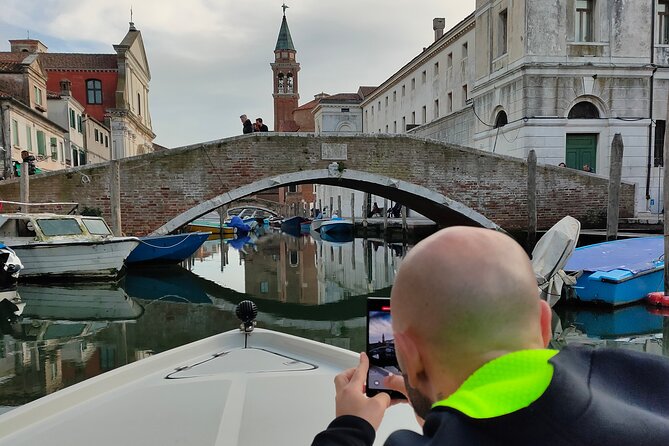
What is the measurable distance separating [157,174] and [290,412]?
34.0ft

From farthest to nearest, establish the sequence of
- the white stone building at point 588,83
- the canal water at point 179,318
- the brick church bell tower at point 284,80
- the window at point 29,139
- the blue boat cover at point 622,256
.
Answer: the brick church bell tower at point 284,80 → the window at point 29,139 → the white stone building at point 588,83 → the blue boat cover at point 622,256 → the canal water at point 179,318

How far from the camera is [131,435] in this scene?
A: 161 cm

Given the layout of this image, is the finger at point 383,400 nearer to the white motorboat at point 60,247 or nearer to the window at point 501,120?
the white motorboat at point 60,247

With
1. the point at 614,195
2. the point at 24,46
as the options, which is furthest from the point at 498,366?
the point at 24,46

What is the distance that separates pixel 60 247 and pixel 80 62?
23.3 metres

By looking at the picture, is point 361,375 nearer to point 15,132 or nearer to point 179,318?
point 179,318

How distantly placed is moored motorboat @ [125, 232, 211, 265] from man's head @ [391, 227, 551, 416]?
1054 centimetres

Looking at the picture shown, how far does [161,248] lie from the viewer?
1087 cm

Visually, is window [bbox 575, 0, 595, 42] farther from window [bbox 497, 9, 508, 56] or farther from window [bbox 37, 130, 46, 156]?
window [bbox 37, 130, 46, 156]

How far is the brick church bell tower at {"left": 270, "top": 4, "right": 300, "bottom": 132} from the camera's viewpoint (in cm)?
4588

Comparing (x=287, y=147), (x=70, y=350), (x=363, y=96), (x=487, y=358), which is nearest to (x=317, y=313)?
(x=70, y=350)

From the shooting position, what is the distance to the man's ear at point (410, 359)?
656 millimetres

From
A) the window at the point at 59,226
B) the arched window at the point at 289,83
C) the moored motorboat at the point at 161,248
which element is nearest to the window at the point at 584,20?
the moored motorboat at the point at 161,248

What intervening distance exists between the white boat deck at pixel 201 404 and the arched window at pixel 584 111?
44.3 feet
